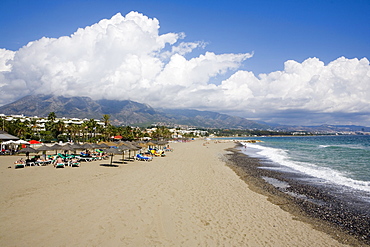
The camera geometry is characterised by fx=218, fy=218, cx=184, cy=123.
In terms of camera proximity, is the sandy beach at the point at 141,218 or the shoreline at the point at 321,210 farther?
the shoreline at the point at 321,210

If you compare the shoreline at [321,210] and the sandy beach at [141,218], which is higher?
the sandy beach at [141,218]

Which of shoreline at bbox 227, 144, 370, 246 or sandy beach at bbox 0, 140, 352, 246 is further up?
sandy beach at bbox 0, 140, 352, 246

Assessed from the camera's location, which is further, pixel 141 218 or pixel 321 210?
pixel 321 210

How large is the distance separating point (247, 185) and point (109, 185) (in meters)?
8.01

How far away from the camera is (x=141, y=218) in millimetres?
7098

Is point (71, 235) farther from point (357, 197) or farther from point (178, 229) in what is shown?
point (357, 197)

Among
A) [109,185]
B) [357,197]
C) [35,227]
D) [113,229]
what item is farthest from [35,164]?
[357,197]

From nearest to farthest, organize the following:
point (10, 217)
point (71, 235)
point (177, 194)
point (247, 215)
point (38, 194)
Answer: point (71, 235) < point (10, 217) < point (247, 215) < point (38, 194) < point (177, 194)

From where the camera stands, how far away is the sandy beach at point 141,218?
5762 mm

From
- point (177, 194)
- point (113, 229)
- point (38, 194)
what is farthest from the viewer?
point (177, 194)

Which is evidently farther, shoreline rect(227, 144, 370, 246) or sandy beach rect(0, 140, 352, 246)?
shoreline rect(227, 144, 370, 246)

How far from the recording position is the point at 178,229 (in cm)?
649

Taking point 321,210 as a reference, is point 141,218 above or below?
above

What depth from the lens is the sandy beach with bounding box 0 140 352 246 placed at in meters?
5.76
